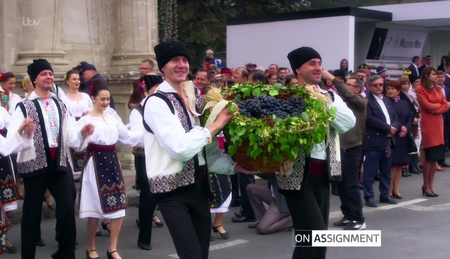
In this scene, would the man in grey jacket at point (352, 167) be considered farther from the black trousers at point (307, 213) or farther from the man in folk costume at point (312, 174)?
the black trousers at point (307, 213)

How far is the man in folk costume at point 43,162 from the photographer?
6289 mm

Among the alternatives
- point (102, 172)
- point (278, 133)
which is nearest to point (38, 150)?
point (102, 172)

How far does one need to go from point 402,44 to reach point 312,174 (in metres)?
17.7

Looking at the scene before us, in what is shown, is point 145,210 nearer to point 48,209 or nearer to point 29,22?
point 48,209

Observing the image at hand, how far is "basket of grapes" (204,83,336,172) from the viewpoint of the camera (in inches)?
166

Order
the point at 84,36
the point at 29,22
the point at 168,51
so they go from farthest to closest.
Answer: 1. the point at 84,36
2. the point at 29,22
3. the point at 168,51

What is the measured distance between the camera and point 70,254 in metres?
6.59

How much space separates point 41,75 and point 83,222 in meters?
2.95

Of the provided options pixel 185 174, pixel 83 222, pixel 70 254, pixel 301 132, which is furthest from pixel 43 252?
pixel 301 132

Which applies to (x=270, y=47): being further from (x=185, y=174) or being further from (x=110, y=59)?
(x=185, y=174)

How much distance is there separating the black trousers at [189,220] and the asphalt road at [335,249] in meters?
2.60

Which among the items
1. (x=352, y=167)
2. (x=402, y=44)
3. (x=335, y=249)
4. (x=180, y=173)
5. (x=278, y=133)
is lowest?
(x=335, y=249)

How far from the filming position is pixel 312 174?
5039mm

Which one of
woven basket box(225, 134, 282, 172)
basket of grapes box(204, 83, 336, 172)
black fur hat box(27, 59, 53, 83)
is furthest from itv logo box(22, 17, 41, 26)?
woven basket box(225, 134, 282, 172)
